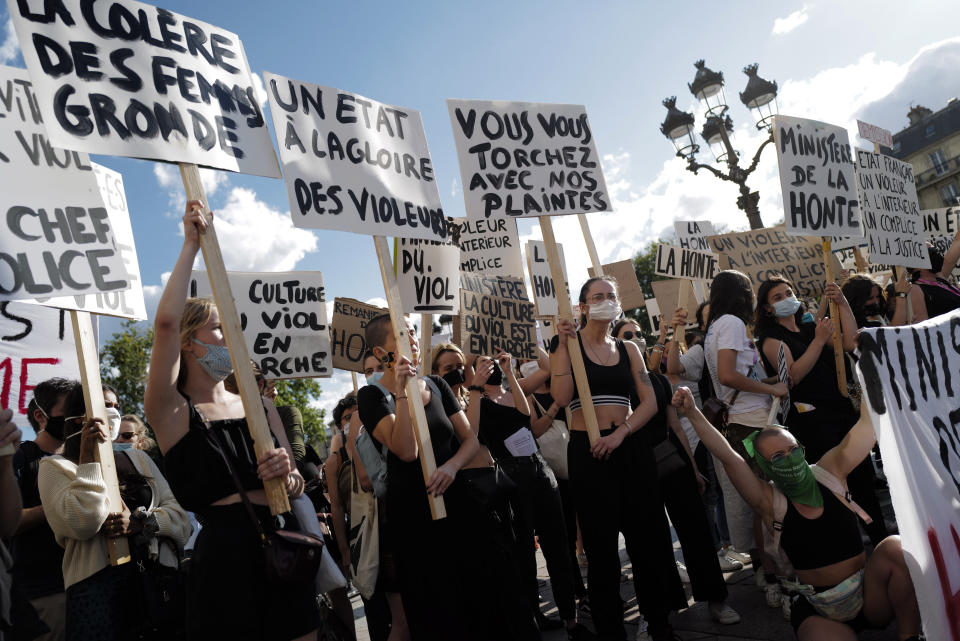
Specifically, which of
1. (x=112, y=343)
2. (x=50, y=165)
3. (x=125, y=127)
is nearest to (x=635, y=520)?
(x=125, y=127)

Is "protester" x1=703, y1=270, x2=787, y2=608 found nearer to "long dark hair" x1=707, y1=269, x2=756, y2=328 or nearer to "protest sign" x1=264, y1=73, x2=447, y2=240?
"long dark hair" x1=707, y1=269, x2=756, y2=328

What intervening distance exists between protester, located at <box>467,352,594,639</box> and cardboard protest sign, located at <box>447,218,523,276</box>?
2.76m

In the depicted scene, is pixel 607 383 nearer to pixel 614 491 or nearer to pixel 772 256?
pixel 614 491

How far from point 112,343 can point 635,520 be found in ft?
114

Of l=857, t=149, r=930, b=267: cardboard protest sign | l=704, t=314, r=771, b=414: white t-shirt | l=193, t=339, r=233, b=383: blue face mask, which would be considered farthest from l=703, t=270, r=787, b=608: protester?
l=193, t=339, r=233, b=383: blue face mask

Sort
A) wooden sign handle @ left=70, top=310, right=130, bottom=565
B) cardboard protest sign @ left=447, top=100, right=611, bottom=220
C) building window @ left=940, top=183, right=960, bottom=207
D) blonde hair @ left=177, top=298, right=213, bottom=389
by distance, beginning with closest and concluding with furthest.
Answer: blonde hair @ left=177, top=298, right=213, bottom=389
wooden sign handle @ left=70, top=310, right=130, bottom=565
cardboard protest sign @ left=447, top=100, right=611, bottom=220
building window @ left=940, top=183, right=960, bottom=207

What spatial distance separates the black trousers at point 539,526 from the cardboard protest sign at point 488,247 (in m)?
3.12

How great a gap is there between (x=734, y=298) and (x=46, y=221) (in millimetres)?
4248

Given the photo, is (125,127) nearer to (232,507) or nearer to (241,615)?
(232,507)

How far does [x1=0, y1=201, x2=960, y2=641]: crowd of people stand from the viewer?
8.43 feet

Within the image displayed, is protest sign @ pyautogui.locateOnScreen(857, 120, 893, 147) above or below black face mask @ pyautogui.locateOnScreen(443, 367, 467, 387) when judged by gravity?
above

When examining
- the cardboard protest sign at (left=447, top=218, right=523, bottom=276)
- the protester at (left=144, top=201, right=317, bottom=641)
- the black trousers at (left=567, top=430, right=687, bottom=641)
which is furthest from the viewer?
the cardboard protest sign at (left=447, top=218, right=523, bottom=276)

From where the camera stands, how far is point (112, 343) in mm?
33344

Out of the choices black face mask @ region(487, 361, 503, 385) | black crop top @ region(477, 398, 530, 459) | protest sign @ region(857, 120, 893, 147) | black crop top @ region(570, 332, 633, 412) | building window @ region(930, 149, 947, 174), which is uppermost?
building window @ region(930, 149, 947, 174)
